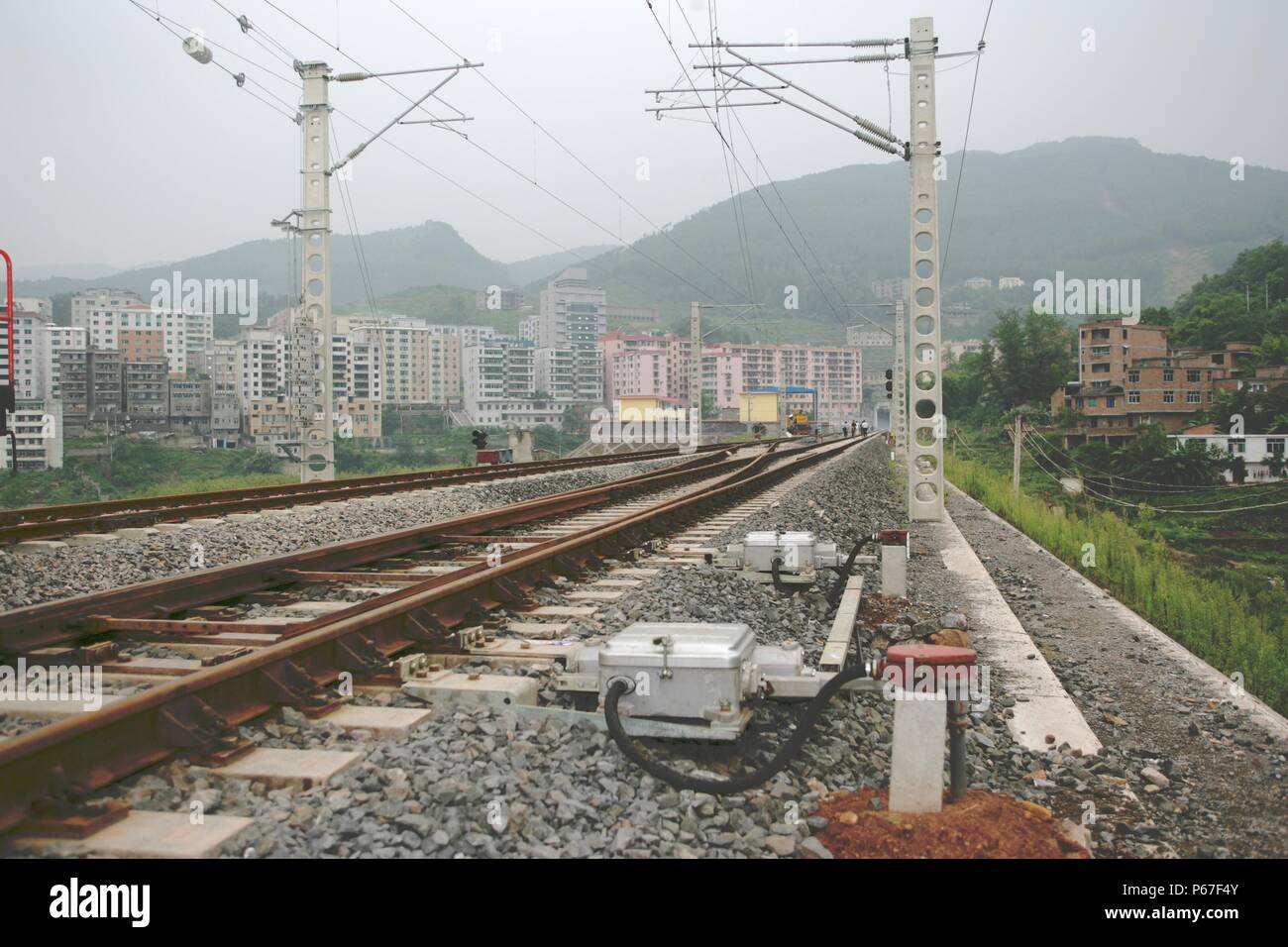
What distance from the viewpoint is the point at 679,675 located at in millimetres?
3545

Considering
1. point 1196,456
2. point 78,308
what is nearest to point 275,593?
point 1196,456

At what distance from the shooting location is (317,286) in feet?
69.8

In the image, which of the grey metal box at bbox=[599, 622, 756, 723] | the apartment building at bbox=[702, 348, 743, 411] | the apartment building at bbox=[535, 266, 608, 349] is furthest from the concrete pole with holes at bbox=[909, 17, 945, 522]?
the apartment building at bbox=[702, 348, 743, 411]

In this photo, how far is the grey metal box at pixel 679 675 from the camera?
3500 mm

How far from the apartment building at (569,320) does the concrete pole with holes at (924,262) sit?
94.9m

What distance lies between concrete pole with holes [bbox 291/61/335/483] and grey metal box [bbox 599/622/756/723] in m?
18.0

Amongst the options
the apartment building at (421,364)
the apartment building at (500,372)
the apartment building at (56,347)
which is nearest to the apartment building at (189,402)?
the apartment building at (56,347)

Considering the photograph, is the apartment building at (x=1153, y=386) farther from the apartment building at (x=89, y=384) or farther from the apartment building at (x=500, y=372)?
the apartment building at (x=89, y=384)

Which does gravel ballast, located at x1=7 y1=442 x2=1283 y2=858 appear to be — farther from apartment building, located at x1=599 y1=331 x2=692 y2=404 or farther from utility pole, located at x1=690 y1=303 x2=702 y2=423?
apartment building, located at x1=599 y1=331 x2=692 y2=404

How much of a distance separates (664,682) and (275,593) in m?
3.60

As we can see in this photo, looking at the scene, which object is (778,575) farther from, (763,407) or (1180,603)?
(763,407)

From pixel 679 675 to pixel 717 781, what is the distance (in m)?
0.44

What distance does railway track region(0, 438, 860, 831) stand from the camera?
9.62ft

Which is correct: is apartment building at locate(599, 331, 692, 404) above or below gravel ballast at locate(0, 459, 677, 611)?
above
